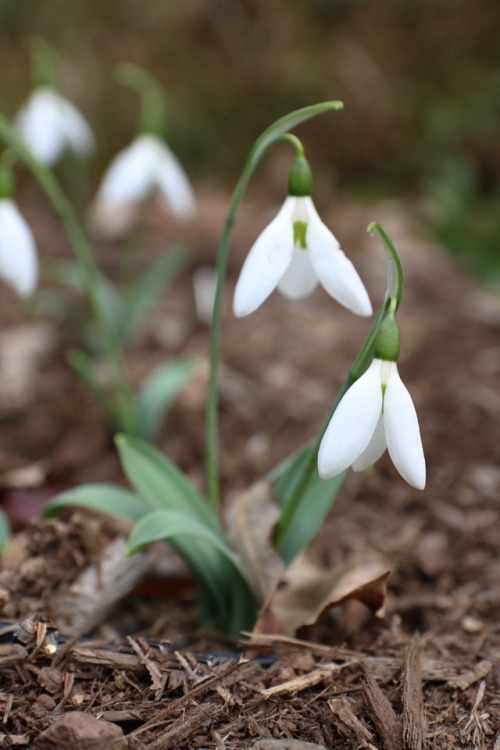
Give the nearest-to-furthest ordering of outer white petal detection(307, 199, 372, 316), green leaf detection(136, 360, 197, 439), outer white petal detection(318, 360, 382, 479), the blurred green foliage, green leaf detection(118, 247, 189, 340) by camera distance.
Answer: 1. outer white petal detection(318, 360, 382, 479)
2. outer white petal detection(307, 199, 372, 316)
3. green leaf detection(136, 360, 197, 439)
4. green leaf detection(118, 247, 189, 340)
5. the blurred green foliage

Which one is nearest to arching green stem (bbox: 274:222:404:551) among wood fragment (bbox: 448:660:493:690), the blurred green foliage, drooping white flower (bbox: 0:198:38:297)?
wood fragment (bbox: 448:660:493:690)

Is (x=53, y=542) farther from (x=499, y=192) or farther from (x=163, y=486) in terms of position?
(x=499, y=192)

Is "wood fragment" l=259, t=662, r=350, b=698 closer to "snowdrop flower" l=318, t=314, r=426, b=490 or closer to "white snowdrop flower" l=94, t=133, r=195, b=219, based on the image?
"snowdrop flower" l=318, t=314, r=426, b=490

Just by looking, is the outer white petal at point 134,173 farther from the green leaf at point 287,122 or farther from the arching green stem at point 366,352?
the arching green stem at point 366,352

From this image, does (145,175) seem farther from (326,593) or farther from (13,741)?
(13,741)

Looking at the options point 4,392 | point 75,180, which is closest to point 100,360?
point 4,392
